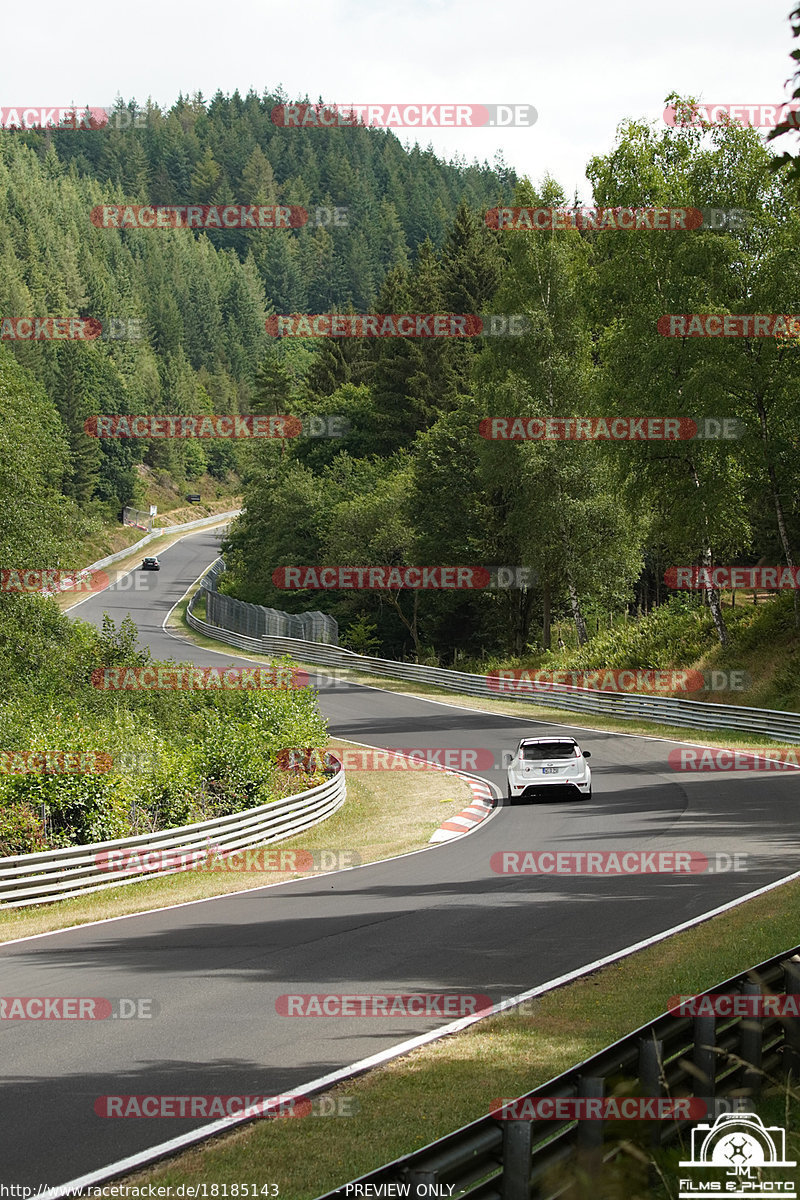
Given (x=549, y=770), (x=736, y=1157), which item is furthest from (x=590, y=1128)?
(x=549, y=770)

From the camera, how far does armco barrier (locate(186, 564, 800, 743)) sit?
107ft

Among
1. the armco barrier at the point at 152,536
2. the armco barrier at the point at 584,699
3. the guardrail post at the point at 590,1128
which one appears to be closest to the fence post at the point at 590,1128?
the guardrail post at the point at 590,1128

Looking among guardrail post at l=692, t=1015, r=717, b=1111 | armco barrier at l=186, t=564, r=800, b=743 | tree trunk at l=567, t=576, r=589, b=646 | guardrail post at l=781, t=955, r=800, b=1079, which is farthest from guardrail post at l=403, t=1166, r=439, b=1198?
tree trunk at l=567, t=576, r=589, b=646

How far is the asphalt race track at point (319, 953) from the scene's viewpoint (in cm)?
773

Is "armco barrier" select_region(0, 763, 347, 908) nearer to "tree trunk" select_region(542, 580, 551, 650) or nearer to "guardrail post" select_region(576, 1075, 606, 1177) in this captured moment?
"guardrail post" select_region(576, 1075, 606, 1177)

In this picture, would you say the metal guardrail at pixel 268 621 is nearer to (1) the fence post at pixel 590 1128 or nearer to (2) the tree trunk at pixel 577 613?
(2) the tree trunk at pixel 577 613

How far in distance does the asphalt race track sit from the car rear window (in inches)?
43.3

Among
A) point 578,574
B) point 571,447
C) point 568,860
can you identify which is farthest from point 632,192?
point 568,860

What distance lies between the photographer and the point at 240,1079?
7.86 metres

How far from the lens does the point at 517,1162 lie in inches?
195

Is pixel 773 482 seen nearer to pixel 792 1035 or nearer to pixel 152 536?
pixel 792 1035

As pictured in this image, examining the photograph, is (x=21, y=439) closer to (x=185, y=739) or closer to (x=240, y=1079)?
(x=185, y=739)

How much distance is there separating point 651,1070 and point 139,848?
1409 centimetres

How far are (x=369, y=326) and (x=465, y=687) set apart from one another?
59.4 metres
